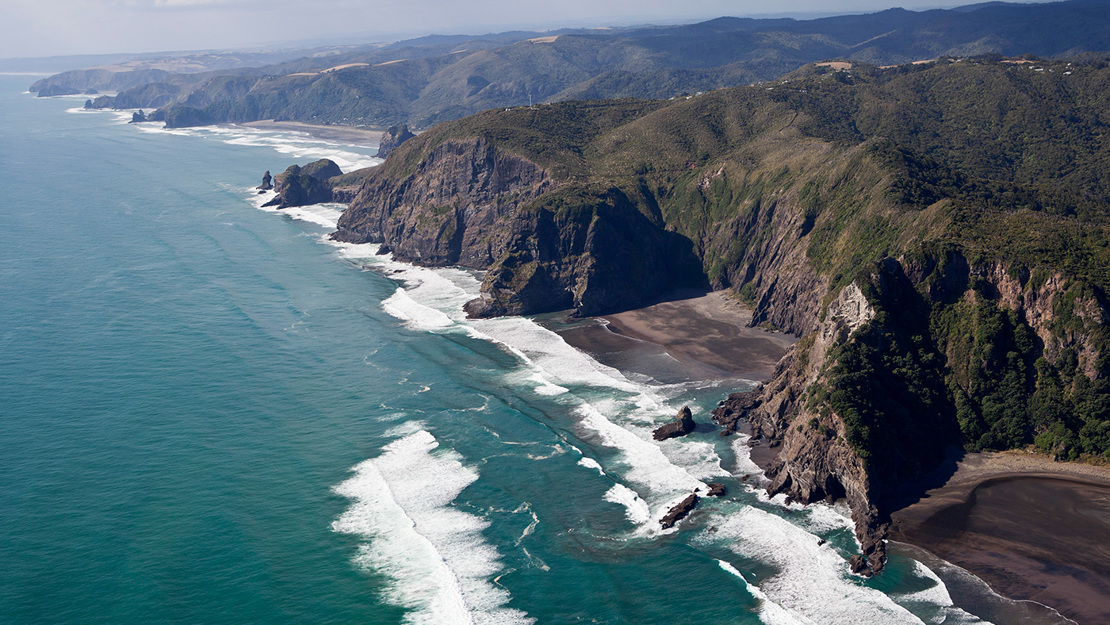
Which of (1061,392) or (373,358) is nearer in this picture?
(1061,392)

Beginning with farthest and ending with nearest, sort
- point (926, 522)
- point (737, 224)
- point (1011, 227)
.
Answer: point (737, 224) → point (1011, 227) → point (926, 522)

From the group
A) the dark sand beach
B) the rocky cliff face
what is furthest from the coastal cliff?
the dark sand beach

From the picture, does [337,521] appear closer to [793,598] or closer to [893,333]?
[793,598]

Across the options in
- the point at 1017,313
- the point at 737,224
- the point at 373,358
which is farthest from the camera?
the point at 737,224

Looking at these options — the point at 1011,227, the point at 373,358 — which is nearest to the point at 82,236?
the point at 373,358

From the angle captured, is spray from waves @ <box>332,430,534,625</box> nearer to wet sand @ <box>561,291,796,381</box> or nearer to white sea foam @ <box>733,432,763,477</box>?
white sea foam @ <box>733,432,763,477</box>

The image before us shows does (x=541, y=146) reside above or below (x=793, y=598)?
above

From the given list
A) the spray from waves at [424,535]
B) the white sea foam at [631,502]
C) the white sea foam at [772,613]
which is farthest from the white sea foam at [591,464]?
the white sea foam at [772,613]
